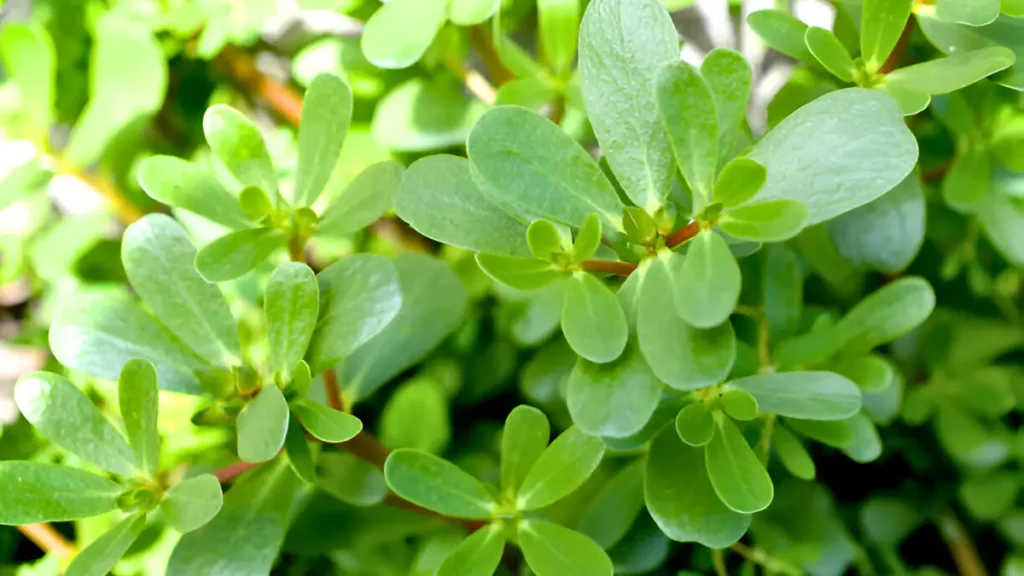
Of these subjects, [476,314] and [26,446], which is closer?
[26,446]

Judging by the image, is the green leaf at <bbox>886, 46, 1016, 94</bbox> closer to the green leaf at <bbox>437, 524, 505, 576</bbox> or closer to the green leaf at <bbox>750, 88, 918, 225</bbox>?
the green leaf at <bbox>750, 88, 918, 225</bbox>

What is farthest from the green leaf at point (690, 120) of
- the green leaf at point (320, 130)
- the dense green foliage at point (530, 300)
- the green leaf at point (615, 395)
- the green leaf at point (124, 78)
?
the green leaf at point (124, 78)

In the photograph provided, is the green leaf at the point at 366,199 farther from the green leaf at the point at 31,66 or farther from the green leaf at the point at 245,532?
the green leaf at the point at 31,66

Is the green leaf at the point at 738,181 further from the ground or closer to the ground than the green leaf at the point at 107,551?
further from the ground

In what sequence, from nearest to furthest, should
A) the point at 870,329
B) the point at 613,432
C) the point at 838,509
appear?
the point at 613,432
the point at 870,329
the point at 838,509

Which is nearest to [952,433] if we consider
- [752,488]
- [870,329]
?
[870,329]

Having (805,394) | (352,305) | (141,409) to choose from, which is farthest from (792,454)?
(141,409)

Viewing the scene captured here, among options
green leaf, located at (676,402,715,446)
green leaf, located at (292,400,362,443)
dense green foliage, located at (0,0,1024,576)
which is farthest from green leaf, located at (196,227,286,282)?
green leaf, located at (676,402,715,446)

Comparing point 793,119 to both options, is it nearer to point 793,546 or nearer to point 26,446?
point 793,546
